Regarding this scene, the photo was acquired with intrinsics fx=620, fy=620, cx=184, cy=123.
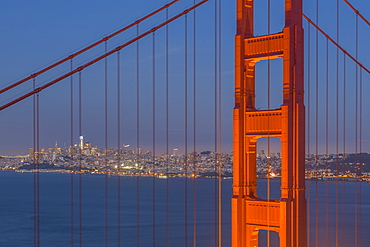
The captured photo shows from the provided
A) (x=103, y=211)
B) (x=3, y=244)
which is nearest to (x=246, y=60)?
(x=3, y=244)

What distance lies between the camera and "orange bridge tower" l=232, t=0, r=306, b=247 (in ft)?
27.7

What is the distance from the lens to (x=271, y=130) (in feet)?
28.3

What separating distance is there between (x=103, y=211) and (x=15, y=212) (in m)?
9.17

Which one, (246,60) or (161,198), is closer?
(246,60)

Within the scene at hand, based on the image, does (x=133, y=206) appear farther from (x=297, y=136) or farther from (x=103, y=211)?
(x=297, y=136)

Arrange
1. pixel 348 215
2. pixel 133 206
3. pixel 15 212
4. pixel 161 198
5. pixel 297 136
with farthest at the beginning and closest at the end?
pixel 161 198 → pixel 133 206 → pixel 15 212 → pixel 348 215 → pixel 297 136

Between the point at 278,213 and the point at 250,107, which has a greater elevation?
the point at 250,107

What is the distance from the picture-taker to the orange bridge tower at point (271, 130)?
27.7ft

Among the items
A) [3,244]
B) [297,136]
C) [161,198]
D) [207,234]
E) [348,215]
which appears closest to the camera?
[297,136]

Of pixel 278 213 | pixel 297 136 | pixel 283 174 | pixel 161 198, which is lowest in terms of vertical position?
pixel 161 198

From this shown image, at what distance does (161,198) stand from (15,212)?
2281 cm

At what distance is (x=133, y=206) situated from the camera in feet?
230

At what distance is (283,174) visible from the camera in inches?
336

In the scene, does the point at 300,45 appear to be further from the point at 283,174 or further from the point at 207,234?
the point at 207,234
